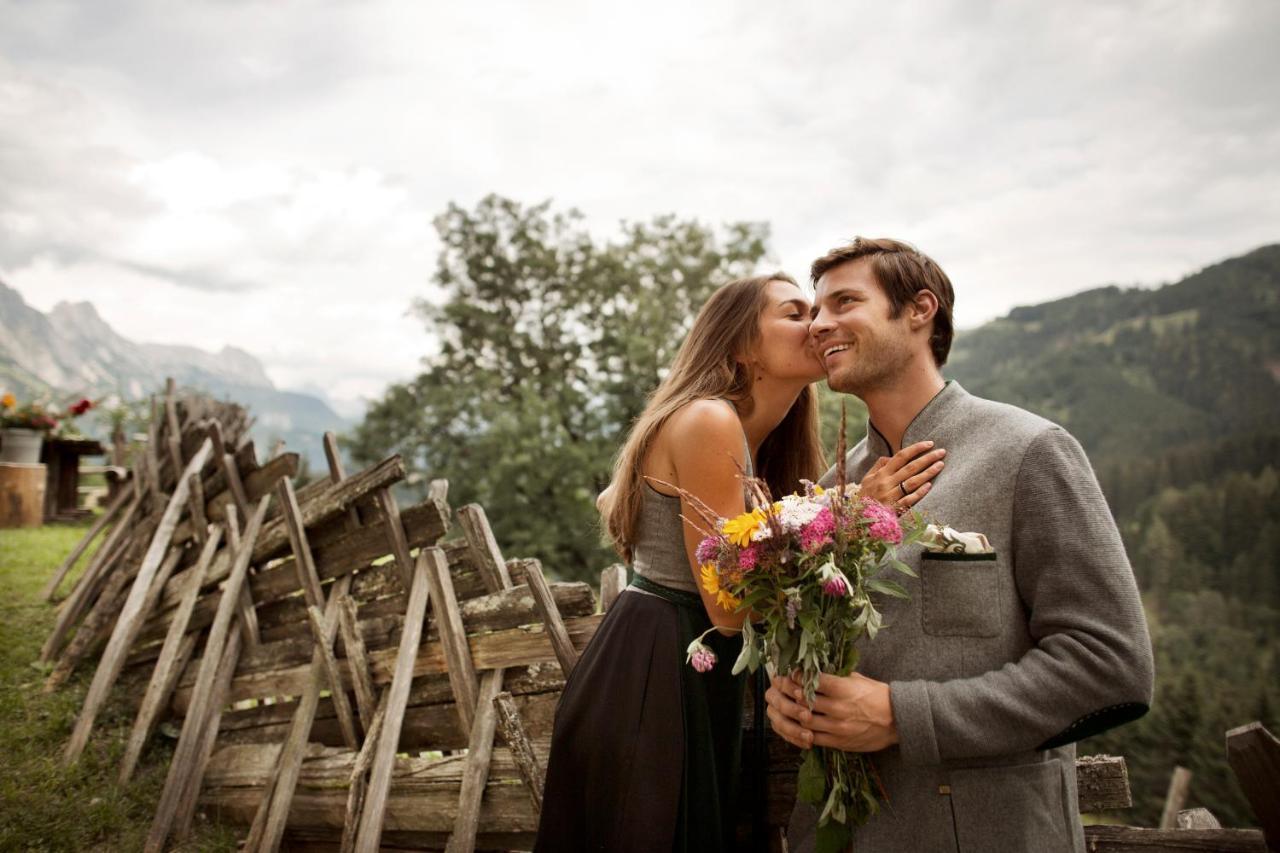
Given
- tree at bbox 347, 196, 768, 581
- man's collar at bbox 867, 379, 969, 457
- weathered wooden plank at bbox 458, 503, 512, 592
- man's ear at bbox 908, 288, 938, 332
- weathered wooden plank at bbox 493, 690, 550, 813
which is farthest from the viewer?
tree at bbox 347, 196, 768, 581

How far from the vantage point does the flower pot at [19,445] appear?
10828 mm

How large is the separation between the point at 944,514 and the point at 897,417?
0.50m

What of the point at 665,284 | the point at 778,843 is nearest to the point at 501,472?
the point at 665,284

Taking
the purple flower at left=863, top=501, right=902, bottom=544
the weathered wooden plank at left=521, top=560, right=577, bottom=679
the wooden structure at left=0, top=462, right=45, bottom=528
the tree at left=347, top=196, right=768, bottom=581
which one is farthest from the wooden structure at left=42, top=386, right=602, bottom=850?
the tree at left=347, top=196, right=768, bottom=581

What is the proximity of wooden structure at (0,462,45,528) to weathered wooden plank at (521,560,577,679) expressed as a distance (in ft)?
36.7

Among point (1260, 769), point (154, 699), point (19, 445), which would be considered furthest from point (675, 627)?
point (19, 445)

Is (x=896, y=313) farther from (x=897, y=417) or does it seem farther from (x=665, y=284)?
(x=665, y=284)

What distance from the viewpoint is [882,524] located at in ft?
5.59

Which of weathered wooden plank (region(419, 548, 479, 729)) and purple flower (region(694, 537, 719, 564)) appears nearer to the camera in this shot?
purple flower (region(694, 537, 719, 564))

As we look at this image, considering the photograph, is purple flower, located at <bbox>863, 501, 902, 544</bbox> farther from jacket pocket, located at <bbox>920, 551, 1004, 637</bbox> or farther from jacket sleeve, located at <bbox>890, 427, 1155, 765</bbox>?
jacket sleeve, located at <bbox>890, 427, 1155, 765</bbox>

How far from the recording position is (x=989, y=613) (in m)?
1.87

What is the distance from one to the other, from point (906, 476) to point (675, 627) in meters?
0.93

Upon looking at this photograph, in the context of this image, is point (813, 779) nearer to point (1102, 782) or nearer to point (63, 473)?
point (1102, 782)

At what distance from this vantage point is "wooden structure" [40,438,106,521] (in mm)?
12745
